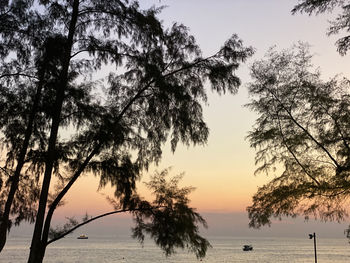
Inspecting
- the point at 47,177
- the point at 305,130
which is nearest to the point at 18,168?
the point at 47,177

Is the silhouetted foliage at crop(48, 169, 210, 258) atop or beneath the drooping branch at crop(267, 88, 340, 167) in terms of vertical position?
beneath

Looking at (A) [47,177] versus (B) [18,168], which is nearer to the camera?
(A) [47,177]

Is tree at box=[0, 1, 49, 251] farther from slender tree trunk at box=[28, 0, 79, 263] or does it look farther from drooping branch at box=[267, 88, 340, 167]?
drooping branch at box=[267, 88, 340, 167]

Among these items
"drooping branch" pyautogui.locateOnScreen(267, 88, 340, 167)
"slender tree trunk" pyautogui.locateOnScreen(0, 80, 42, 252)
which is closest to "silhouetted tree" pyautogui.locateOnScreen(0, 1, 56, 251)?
"slender tree trunk" pyautogui.locateOnScreen(0, 80, 42, 252)

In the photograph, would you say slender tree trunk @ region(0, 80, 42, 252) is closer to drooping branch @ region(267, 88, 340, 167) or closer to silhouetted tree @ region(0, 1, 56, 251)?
silhouetted tree @ region(0, 1, 56, 251)

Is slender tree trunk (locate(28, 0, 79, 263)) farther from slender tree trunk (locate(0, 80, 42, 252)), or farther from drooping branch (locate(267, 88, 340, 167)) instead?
drooping branch (locate(267, 88, 340, 167))

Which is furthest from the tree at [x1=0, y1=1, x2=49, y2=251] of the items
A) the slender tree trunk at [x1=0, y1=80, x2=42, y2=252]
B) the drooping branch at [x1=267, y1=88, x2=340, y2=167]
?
the drooping branch at [x1=267, y1=88, x2=340, y2=167]

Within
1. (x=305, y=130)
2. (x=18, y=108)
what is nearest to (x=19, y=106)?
(x=18, y=108)

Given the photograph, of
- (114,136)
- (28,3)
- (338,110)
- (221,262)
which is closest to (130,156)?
(114,136)

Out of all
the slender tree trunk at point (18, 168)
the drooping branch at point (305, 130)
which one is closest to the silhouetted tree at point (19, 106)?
the slender tree trunk at point (18, 168)

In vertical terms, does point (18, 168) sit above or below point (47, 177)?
above

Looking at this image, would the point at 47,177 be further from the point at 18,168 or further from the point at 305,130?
the point at 305,130

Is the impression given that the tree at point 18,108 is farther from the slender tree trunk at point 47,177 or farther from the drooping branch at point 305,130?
the drooping branch at point 305,130

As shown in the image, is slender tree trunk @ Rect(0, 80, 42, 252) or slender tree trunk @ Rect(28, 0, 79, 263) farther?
slender tree trunk @ Rect(0, 80, 42, 252)
